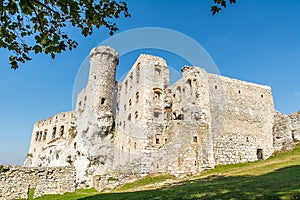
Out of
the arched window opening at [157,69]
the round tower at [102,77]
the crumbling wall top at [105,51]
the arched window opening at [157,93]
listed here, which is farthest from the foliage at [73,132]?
the arched window opening at [157,69]

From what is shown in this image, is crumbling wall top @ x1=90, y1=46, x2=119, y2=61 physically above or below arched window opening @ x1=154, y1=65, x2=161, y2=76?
above

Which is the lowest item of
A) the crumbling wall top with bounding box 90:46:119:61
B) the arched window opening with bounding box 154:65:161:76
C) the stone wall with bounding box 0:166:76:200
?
the stone wall with bounding box 0:166:76:200

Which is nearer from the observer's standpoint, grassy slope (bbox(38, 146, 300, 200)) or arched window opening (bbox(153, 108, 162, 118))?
grassy slope (bbox(38, 146, 300, 200))

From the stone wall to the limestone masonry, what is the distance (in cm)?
163

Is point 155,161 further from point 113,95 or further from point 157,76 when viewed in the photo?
point 113,95

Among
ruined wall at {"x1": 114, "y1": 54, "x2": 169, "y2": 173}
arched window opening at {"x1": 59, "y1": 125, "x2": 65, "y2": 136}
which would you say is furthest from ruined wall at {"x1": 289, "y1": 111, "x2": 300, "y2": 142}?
arched window opening at {"x1": 59, "y1": 125, "x2": 65, "y2": 136}

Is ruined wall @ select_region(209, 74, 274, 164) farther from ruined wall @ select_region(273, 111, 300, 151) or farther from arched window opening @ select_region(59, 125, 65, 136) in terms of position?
arched window opening @ select_region(59, 125, 65, 136)

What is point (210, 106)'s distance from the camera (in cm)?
2412

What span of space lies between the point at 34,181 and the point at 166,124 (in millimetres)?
14813

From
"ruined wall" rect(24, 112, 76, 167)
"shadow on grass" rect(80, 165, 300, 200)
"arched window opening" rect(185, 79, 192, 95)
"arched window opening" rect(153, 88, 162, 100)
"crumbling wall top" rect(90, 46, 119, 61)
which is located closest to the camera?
"shadow on grass" rect(80, 165, 300, 200)

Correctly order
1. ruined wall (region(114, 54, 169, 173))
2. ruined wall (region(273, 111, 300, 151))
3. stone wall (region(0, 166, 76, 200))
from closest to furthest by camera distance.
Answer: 1. stone wall (region(0, 166, 76, 200))
2. ruined wall (region(273, 111, 300, 151))
3. ruined wall (region(114, 54, 169, 173))

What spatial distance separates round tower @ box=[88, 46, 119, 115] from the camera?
33969 mm

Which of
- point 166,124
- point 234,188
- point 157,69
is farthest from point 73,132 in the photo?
point 234,188

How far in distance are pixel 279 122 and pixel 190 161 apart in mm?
12955
